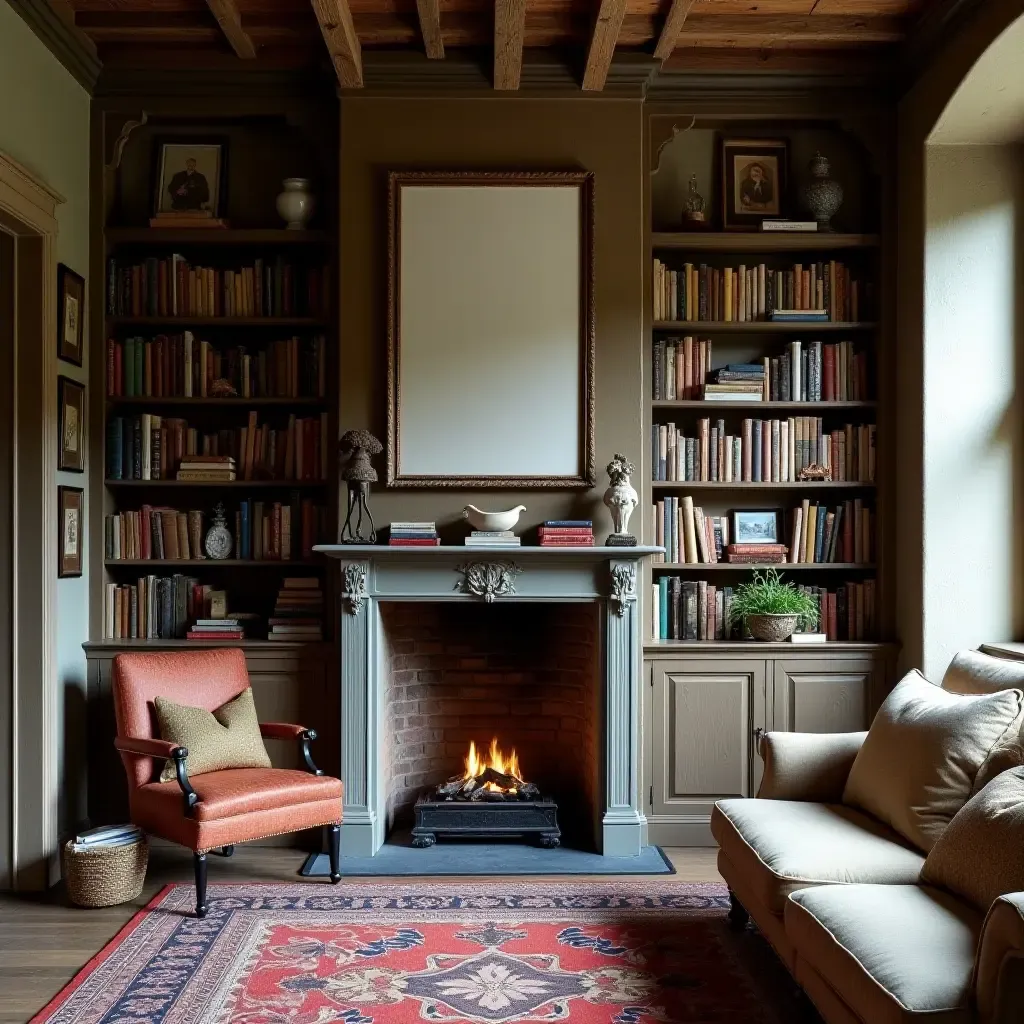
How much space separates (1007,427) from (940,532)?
53cm

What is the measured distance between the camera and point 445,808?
15.3ft

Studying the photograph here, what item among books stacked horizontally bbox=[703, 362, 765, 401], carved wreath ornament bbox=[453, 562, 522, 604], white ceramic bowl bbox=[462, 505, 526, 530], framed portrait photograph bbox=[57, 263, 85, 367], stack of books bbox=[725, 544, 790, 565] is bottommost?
carved wreath ornament bbox=[453, 562, 522, 604]

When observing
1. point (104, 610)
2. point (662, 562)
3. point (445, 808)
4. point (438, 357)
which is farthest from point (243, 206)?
point (445, 808)

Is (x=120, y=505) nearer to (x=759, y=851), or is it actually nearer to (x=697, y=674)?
(x=697, y=674)

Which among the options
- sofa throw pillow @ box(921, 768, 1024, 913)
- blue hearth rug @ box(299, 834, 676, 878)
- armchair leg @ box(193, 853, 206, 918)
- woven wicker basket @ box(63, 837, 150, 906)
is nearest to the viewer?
sofa throw pillow @ box(921, 768, 1024, 913)

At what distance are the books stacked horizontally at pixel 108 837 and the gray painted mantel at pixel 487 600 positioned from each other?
853 millimetres

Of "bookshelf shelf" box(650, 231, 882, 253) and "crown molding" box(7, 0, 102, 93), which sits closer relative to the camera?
"crown molding" box(7, 0, 102, 93)

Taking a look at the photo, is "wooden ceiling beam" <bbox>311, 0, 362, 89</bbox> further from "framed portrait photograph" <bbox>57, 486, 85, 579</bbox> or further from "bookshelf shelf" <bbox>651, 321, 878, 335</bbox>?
"framed portrait photograph" <bbox>57, 486, 85, 579</bbox>

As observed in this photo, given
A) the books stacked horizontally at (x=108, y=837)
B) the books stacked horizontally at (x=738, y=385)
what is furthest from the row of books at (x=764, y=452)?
the books stacked horizontally at (x=108, y=837)

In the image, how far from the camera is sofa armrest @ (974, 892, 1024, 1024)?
202cm

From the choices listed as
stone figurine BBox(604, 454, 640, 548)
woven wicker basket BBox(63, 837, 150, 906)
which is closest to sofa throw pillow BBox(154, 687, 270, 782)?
woven wicker basket BBox(63, 837, 150, 906)

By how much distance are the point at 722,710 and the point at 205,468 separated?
8.32 feet

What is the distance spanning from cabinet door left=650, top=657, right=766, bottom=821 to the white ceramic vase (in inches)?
100

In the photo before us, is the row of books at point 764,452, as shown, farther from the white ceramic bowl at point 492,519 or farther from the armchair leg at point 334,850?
the armchair leg at point 334,850
